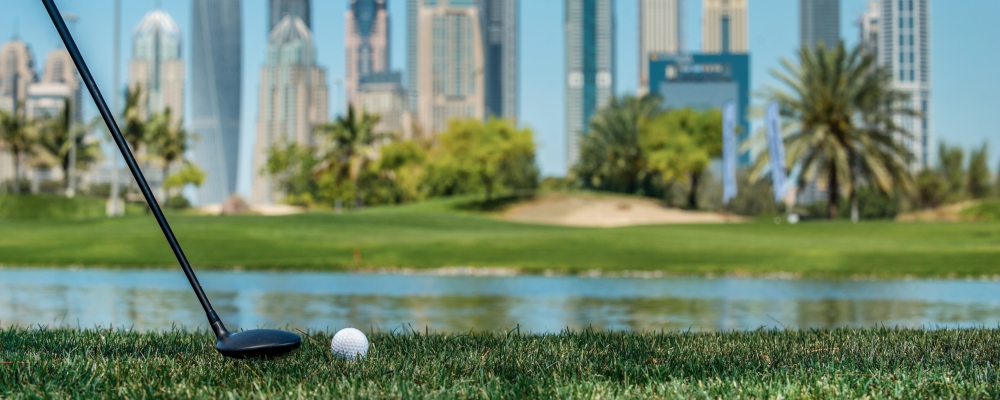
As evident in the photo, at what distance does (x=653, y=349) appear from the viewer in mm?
6547

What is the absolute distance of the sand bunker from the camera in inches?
2554

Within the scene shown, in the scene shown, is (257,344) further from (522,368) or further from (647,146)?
(647,146)

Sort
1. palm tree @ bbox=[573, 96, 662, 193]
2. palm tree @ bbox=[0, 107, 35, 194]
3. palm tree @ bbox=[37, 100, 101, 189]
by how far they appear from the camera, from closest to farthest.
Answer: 1. palm tree @ bbox=[0, 107, 35, 194]
2. palm tree @ bbox=[37, 100, 101, 189]
3. palm tree @ bbox=[573, 96, 662, 193]

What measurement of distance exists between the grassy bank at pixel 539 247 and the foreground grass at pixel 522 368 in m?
18.6

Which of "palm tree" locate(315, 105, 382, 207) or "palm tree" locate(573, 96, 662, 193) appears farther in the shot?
"palm tree" locate(573, 96, 662, 193)

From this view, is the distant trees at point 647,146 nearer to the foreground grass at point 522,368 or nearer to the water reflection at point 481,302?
the water reflection at point 481,302

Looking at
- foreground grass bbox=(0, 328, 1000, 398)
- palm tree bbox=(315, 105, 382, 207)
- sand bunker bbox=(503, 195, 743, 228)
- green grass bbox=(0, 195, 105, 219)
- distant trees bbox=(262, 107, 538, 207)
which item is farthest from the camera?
palm tree bbox=(315, 105, 382, 207)

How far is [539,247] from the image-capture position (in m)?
30.3

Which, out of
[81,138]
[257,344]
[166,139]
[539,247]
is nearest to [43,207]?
[81,138]

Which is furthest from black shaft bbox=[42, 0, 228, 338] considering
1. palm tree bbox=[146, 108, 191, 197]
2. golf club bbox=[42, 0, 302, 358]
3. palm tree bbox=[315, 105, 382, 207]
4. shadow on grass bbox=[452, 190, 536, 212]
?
palm tree bbox=[146, 108, 191, 197]

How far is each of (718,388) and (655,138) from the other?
71805 millimetres

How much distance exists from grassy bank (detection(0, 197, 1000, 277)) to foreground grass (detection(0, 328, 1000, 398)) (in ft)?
61.0

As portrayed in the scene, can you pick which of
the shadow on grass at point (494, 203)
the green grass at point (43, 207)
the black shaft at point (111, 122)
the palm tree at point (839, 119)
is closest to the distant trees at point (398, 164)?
the shadow on grass at point (494, 203)

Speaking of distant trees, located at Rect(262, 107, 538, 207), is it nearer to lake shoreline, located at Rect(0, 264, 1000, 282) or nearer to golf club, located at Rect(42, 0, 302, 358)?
lake shoreline, located at Rect(0, 264, 1000, 282)
